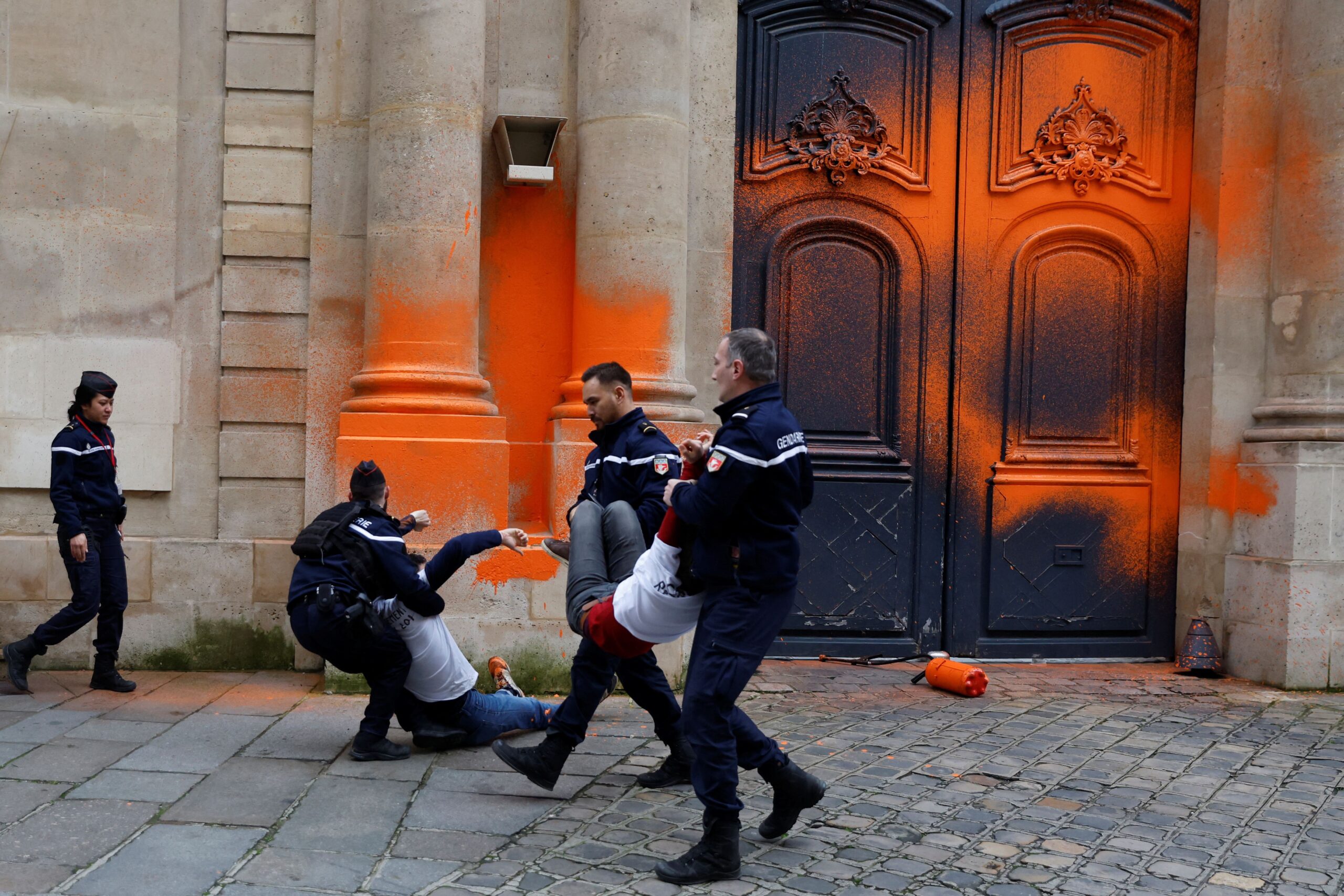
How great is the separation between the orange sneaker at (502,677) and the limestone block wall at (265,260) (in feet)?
5.45

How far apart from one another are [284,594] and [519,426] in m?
1.78

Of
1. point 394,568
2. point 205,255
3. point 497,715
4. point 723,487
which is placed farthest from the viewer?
point 205,255

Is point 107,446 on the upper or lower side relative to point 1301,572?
upper

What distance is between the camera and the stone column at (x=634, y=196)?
7.20 metres

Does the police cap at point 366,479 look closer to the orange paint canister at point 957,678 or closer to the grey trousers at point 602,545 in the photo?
the grey trousers at point 602,545

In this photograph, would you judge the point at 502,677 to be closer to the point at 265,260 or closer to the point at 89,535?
the point at 89,535

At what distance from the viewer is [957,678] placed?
725cm

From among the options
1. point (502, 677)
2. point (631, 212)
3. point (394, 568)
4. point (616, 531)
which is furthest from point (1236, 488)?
point (394, 568)

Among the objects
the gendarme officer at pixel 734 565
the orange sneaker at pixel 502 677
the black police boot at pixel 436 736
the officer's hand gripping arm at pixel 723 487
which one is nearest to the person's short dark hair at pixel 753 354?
the gendarme officer at pixel 734 565

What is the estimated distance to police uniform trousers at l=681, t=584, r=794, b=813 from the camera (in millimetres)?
4176

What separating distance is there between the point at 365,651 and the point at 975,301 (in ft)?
16.4

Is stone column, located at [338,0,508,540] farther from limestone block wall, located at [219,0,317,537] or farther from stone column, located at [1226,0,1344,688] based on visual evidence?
stone column, located at [1226,0,1344,688]

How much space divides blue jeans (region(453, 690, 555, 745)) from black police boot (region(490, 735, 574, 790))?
2.37 feet

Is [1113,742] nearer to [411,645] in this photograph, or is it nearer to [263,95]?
[411,645]
